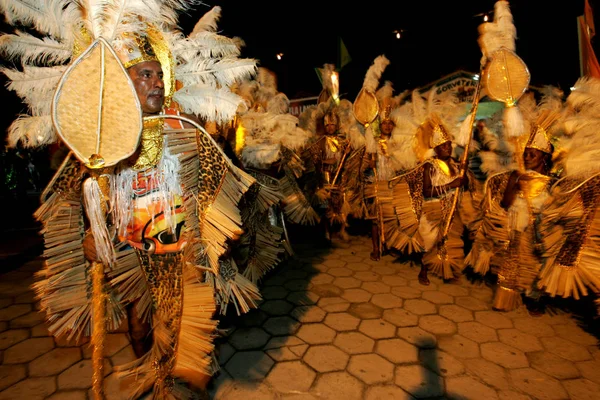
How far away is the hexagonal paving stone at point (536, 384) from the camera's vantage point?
2303 mm

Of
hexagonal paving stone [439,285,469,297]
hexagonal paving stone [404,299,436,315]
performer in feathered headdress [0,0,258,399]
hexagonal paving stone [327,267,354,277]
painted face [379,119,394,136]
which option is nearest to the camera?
performer in feathered headdress [0,0,258,399]

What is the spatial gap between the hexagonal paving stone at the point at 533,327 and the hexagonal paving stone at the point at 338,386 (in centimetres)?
201

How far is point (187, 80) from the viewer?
1.91 meters

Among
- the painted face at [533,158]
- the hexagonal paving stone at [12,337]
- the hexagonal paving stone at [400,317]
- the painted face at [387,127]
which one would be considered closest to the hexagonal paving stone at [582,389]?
the hexagonal paving stone at [400,317]

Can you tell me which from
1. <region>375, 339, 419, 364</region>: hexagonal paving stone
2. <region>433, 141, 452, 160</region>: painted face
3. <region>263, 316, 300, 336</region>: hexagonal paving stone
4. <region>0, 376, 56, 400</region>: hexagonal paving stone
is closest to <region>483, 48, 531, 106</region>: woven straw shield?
<region>433, 141, 452, 160</region>: painted face

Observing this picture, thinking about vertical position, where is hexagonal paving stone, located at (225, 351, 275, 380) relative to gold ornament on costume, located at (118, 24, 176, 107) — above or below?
below

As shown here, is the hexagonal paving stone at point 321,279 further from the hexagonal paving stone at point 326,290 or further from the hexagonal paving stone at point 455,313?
the hexagonal paving stone at point 455,313

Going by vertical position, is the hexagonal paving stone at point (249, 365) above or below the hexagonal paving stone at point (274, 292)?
below

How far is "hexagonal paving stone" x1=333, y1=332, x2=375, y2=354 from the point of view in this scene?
9.27 ft

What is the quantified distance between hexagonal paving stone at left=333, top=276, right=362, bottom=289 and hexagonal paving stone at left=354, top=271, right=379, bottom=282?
0.35 ft

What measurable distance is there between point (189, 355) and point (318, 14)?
12.3m

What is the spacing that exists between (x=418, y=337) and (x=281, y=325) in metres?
1.41

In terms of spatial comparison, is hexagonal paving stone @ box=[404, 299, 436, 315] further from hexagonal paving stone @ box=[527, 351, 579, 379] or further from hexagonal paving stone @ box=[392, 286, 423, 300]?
hexagonal paving stone @ box=[527, 351, 579, 379]

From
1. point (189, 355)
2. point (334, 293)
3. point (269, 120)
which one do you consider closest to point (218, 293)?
point (189, 355)
